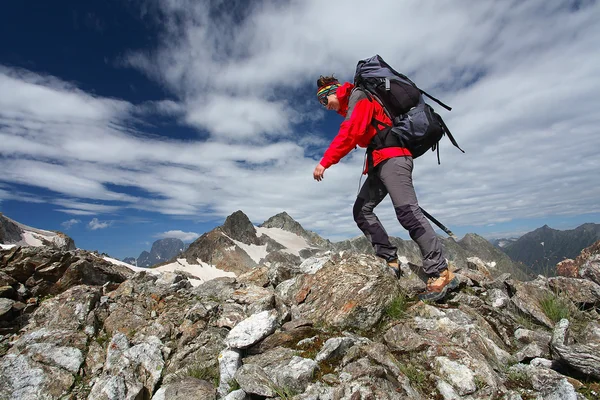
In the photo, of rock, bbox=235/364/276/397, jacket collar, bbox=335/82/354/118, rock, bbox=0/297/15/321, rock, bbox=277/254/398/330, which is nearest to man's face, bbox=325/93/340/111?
jacket collar, bbox=335/82/354/118

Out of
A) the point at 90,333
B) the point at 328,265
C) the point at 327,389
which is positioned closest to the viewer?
the point at 327,389

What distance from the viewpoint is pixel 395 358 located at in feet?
13.8

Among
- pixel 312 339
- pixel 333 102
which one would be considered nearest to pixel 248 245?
pixel 333 102

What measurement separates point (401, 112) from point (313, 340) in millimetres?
4708

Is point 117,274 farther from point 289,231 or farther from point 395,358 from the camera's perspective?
point 289,231

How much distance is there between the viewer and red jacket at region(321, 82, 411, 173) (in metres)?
5.96

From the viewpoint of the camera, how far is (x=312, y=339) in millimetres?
4855

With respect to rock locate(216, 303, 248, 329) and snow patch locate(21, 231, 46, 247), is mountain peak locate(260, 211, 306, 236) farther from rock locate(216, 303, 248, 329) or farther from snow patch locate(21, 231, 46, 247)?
rock locate(216, 303, 248, 329)

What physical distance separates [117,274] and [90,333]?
15.1 feet

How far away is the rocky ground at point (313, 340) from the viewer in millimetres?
3697

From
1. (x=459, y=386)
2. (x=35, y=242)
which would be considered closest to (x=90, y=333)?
(x=459, y=386)

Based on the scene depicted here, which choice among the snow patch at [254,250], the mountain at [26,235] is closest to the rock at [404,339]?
the mountain at [26,235]

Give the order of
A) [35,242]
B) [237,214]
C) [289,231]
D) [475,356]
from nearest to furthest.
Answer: [475,356], [35,242], [237,214], [289,231]

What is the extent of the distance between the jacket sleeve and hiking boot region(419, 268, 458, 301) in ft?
10.0
